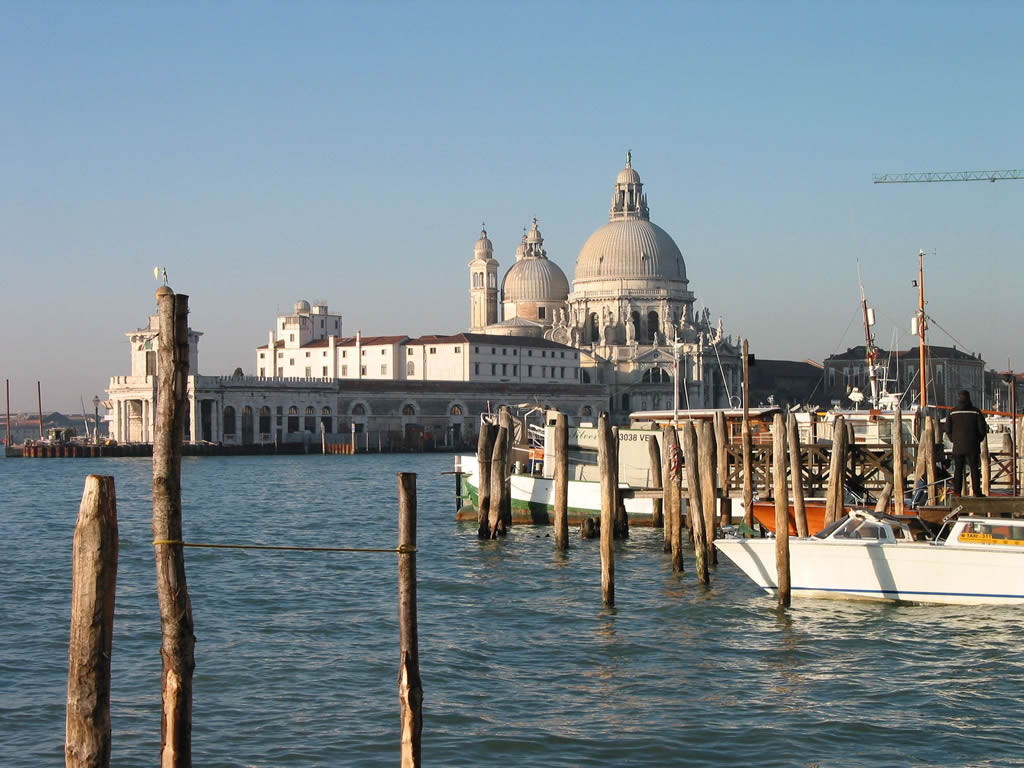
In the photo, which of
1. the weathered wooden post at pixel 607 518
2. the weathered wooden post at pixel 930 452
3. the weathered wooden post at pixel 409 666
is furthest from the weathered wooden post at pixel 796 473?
the weathered wooden post at pixel 409 666

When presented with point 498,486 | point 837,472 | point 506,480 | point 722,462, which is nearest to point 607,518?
point 837,472

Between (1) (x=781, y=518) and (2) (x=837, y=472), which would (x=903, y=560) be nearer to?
(1) (x=781, y=518)

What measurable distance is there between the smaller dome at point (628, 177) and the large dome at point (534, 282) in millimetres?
9044

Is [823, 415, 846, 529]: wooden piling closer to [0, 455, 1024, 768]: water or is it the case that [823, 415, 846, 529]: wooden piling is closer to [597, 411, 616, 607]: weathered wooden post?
[0, 455, 1024, 768]: water

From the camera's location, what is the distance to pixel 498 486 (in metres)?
24.1

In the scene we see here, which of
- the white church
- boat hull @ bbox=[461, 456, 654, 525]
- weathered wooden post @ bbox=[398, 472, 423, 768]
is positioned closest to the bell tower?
the white church

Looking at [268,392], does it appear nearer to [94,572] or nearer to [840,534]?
[840,534]

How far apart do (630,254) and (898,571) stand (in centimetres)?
9439

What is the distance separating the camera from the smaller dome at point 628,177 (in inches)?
4498

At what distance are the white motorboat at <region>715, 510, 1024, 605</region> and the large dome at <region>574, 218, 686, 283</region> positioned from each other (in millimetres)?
93169

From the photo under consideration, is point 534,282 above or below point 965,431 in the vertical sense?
above

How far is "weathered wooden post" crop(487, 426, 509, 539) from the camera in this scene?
23.8 metres

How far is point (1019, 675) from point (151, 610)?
9592 mm

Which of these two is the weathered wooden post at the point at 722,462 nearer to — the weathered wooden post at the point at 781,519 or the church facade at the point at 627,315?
the weathered wooden post at the point at 781,519
